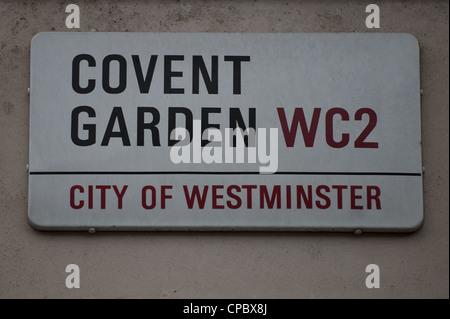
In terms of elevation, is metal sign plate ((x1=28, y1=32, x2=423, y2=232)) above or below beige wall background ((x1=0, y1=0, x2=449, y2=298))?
above

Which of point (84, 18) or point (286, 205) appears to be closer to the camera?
point (286, 205)

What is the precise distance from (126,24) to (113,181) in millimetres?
764

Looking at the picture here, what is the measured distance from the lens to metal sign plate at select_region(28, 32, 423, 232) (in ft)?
8.55

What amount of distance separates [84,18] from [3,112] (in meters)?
0.59

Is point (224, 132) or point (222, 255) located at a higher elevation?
point (224, 132)

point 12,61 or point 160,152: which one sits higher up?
point 12,61

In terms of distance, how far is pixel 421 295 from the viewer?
8.52 feet

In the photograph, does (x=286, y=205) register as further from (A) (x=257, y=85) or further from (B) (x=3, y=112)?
(B) (x=3, y=112)

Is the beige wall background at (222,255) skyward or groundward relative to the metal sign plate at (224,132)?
groundward

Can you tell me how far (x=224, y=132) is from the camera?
2.65 m

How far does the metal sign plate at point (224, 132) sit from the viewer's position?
2607 mm

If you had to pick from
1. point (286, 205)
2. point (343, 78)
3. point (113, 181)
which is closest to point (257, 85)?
point (343, 78)

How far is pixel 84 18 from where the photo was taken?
278cm
